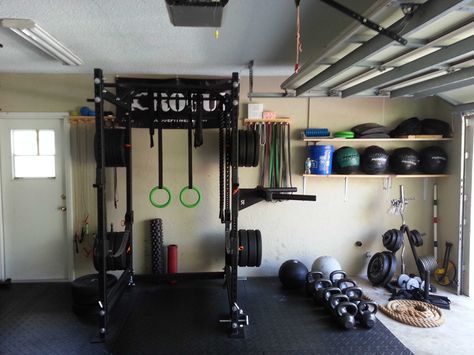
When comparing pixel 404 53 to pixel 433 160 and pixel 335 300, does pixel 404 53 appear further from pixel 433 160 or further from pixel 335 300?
pixel 335 300

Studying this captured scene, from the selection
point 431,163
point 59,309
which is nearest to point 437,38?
point 431,163

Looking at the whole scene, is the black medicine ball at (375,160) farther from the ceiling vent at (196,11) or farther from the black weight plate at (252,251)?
the ceiling vent at (196,11)

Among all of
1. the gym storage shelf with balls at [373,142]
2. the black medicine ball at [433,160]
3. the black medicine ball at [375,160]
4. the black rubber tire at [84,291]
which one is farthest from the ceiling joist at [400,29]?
the black rubber tire at [84,291]

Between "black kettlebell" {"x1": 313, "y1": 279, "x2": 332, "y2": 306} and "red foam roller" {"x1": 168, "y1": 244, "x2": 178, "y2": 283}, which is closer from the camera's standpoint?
"black kettlebell" {"x1": 313, "y1": 279, "x2": 332, "y2": 306}

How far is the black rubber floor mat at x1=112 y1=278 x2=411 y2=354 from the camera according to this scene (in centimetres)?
266

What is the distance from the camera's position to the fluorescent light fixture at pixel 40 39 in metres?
2.33

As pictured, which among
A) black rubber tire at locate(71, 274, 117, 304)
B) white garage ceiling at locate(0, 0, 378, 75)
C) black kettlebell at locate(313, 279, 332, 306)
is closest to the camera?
white garage ceiling at locate(0, 0, 378, 75)

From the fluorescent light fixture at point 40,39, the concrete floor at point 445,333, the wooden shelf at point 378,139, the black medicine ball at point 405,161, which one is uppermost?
the fluorescent light fixture at point 40,39

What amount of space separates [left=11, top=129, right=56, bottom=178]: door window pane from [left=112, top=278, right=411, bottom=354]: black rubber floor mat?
1.97 metres

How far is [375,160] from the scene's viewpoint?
3811mm

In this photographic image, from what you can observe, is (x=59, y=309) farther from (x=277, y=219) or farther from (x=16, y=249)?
(x=277, y=219)

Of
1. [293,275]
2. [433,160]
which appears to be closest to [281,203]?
[293,275]

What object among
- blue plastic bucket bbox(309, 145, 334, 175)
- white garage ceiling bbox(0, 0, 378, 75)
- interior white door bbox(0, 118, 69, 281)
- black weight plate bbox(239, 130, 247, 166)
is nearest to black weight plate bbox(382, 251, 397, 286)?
blue plastic bucket bbox(309, 145, 334, 175)

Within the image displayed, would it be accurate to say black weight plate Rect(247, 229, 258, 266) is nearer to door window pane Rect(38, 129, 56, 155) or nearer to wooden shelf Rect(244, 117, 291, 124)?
wooden shelf Rect(244, 117, 291, 124)
